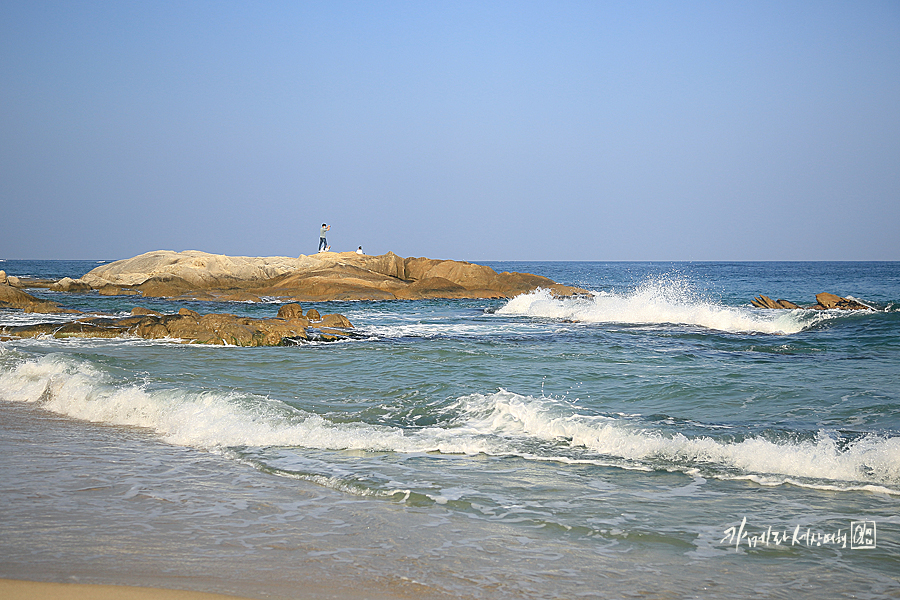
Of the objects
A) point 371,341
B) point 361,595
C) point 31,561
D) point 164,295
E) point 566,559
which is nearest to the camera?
point 361,595

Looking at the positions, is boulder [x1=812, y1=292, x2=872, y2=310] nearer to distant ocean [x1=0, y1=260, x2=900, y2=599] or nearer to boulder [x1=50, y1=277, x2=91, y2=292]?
distant ocean [x1=0, y1=260, x2=900, y2=599]

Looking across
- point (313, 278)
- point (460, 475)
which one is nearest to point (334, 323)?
point (460, 475)

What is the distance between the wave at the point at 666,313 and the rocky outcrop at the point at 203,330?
9126 millimetres

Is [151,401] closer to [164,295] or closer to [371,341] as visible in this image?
[371,341]

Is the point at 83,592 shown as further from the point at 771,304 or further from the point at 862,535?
the point at 771,304

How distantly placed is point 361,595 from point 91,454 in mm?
4027

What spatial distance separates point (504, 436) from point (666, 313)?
586 inches

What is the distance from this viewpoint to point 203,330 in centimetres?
1502

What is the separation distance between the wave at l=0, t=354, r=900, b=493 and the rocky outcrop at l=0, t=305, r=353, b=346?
216 inches

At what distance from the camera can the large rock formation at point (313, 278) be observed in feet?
109

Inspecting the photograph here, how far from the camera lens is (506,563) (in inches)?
141

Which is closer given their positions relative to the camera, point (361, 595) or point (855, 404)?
point (361, 595)

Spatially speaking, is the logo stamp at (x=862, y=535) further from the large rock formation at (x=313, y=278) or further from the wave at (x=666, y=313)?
the large rock formation at (x=313, y=278)

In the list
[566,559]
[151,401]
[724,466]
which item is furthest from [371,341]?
[566,559]
